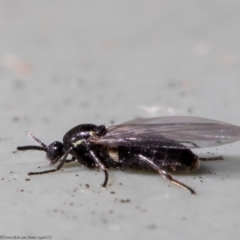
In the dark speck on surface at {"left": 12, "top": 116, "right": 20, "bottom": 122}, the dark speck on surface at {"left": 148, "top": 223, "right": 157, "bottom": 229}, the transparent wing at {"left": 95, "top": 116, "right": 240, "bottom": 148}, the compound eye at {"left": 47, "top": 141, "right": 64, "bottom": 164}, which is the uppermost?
the transparent wing at {"left": 95, "top": 116, "right": 240, "bottom": 148}

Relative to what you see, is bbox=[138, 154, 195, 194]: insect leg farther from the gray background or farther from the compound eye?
the compound eye

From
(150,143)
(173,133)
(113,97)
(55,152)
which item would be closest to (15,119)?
(113,97)

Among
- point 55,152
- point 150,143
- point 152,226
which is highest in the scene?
point 150,143

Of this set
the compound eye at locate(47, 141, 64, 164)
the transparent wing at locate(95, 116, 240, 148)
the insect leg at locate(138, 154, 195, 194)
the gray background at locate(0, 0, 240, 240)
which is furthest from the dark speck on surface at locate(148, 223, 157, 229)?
the compound eye at locate(47, 141, 64, 164)

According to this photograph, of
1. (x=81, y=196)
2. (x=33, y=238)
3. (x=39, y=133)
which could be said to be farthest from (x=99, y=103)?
(x=33, y=238)

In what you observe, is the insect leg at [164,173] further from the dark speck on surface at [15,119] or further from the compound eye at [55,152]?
the dark speck on surface at [15,119]

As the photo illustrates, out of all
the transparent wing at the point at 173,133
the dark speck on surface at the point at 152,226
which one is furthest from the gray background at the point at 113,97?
the transparent wing at the point at 173,133

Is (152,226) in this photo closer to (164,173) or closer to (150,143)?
(164,173)

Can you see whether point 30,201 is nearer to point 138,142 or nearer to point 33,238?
point 33,238
